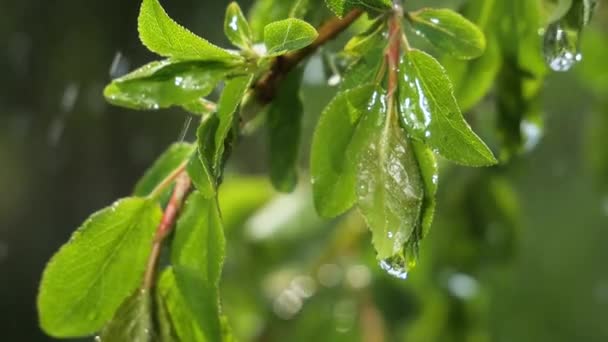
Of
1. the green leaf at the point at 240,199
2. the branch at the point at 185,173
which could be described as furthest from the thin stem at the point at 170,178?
the green leaf at the point at 240,199

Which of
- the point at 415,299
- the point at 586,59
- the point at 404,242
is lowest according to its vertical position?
the point at 415,299

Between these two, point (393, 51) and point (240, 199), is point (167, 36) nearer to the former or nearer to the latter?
point (393, 51)

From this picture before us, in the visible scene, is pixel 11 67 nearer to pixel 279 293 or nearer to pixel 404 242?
pixel 279 293

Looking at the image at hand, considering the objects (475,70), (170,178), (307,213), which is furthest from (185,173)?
(307,213)

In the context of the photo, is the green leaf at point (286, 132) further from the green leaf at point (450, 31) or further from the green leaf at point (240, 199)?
the green leaf at point (240, 199)

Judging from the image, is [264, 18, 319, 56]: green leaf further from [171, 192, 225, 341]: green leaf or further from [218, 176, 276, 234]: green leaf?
[218, 176, 276, 234]: green leaf

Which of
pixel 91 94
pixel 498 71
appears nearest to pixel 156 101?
pixel 498 71
